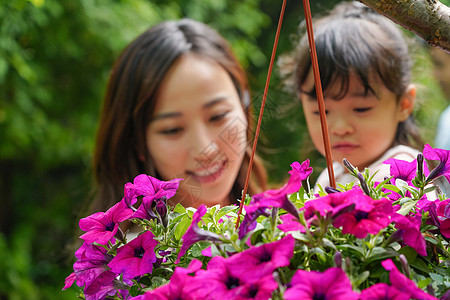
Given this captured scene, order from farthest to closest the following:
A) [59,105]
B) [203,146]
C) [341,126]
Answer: [59,105]
[203,146]
[341,126]

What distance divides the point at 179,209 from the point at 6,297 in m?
2.66

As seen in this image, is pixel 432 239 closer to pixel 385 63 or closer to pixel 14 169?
pixel 385 63

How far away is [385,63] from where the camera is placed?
5.09 feet

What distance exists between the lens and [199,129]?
155 cm

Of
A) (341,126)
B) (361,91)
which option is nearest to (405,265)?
(341,126)

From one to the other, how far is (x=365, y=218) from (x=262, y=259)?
0.39 feet

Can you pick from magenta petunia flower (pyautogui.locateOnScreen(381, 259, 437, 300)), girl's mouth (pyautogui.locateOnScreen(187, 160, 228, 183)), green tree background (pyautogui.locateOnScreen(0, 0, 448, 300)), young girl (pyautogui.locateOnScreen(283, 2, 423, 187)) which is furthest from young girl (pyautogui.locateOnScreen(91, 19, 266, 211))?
magenta petunia flower (pyautogui.locateOnScreen(381, 259, 437, 300))

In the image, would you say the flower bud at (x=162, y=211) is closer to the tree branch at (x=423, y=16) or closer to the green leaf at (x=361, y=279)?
the green leaf at (x=361, y=279)

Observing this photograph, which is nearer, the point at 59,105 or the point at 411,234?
the point at 411,234

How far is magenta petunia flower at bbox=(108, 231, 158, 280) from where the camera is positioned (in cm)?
61

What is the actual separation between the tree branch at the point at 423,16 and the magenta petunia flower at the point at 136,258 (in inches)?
17.3

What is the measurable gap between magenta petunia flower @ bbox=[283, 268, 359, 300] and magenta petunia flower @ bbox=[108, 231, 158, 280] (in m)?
0.20

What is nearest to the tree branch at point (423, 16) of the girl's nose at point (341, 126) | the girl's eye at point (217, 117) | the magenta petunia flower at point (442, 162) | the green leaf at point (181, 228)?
the magenta petunia flower at point (442, 162)

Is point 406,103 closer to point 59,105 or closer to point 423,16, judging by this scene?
point 423,16
